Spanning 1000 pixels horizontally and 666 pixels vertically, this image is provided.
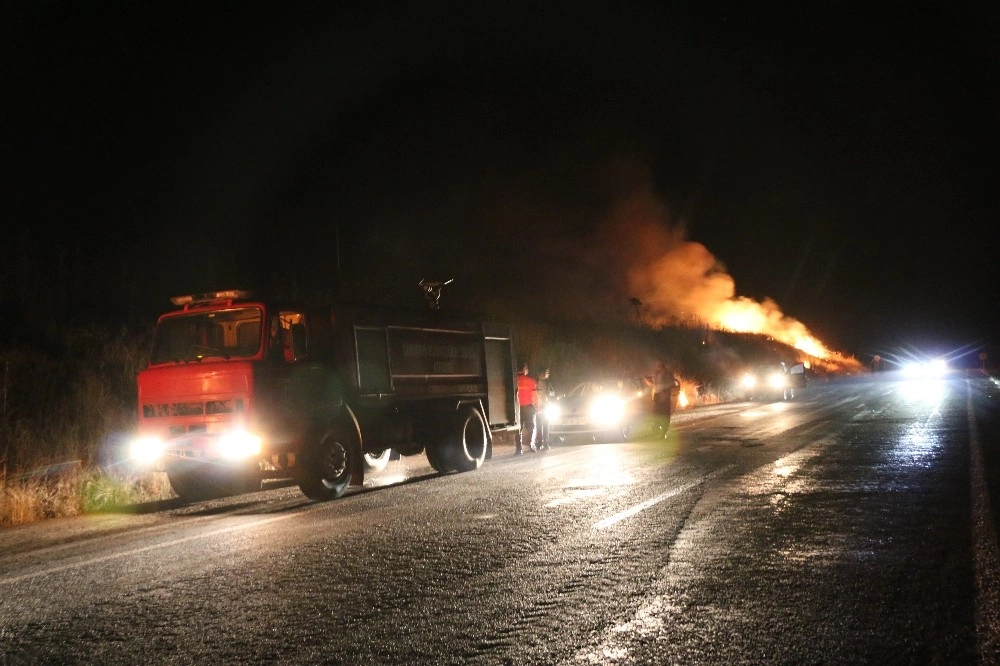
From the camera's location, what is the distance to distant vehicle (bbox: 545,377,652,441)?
1889 centimetres

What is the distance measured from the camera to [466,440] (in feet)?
45.8

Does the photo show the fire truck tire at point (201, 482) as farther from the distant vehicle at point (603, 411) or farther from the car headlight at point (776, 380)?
the car headlight at point (776, 380)

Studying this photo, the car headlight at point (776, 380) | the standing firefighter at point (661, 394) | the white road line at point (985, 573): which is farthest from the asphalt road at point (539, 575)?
the car headlight at point (776, 380)

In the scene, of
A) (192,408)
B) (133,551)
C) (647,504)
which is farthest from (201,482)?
(647,504)

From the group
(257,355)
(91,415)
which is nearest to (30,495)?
(257,355)

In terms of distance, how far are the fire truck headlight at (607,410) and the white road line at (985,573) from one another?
28.7 ft

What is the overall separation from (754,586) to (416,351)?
8123mm

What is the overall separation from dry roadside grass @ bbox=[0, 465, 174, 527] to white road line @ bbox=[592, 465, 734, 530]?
255 inches

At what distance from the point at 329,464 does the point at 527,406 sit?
280 inches

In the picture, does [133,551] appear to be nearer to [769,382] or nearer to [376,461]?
[376,461]

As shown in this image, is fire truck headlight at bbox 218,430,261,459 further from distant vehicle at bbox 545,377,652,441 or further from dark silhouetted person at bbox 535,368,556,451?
distant vehicle at bbox 545,377,652,441

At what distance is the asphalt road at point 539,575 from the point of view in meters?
4.50

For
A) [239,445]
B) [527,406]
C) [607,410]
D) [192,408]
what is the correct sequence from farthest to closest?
[607,410]
[527,406]
[192,408]
[239,445]

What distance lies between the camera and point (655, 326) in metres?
66.5
